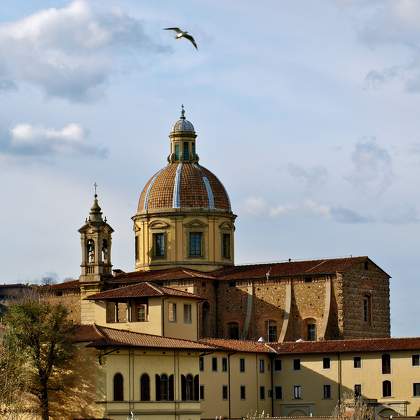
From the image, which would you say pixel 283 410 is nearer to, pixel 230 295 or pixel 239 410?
pixel 239 410

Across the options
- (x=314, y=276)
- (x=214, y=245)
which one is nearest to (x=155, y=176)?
(x=214, y=245)

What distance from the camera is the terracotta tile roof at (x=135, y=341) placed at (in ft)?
268

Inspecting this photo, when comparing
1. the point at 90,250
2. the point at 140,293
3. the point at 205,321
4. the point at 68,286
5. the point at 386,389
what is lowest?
the point at 386,389

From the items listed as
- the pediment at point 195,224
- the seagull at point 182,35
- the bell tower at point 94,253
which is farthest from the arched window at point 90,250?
the seagull at point 182,35

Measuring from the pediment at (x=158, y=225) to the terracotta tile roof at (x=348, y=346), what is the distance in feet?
51.6

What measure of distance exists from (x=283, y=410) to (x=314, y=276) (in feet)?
37.9

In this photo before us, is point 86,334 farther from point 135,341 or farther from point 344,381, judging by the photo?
point 344,381

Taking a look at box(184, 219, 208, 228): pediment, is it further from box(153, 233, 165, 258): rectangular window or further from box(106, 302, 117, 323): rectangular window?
box(106, 302, 117, 323): rectangular window

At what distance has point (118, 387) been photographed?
267 ft

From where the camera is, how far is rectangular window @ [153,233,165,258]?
112 m

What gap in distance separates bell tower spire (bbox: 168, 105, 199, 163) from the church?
0.21 feet

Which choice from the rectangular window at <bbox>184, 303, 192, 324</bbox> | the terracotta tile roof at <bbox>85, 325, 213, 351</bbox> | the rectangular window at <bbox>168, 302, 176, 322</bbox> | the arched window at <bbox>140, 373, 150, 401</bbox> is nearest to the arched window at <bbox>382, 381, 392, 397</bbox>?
the terracotta tile roof at <bbox>85, 325, 213, 351</bbox>

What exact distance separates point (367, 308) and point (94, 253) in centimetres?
1764

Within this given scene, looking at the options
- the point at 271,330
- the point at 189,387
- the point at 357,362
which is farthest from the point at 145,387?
the point at 271,330
